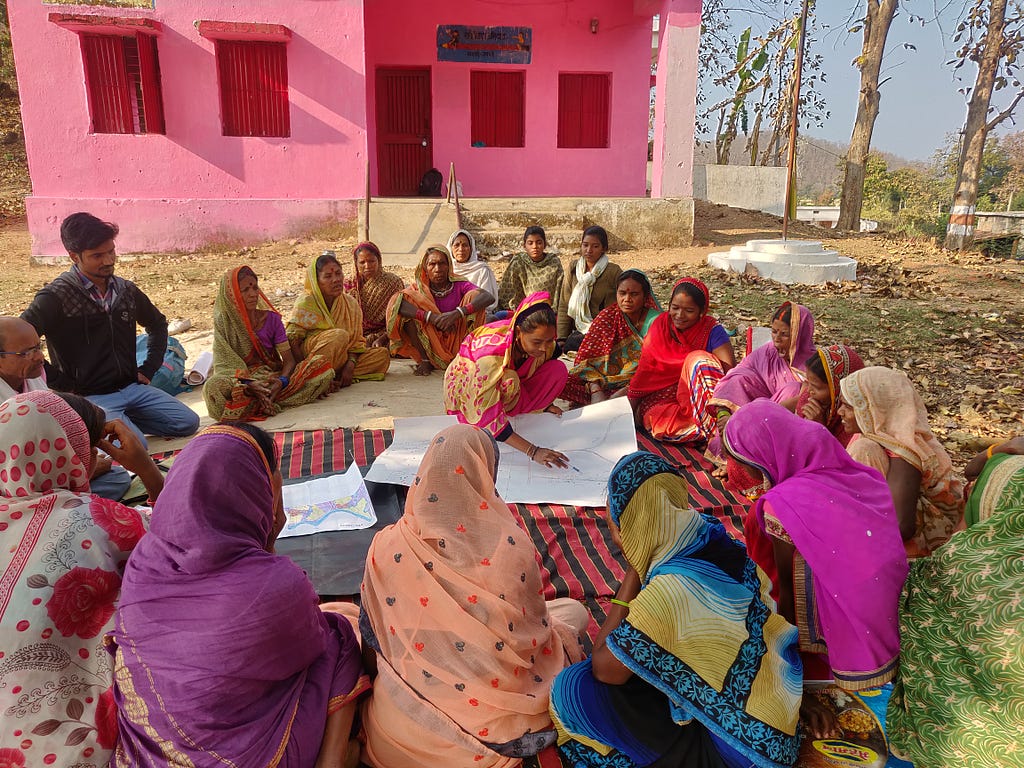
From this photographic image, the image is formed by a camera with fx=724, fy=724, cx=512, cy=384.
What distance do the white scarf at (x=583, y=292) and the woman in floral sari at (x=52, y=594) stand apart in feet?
13.5

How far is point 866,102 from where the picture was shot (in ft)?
45.2

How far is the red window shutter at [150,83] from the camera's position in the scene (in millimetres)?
9531

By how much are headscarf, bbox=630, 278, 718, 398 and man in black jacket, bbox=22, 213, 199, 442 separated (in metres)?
2.74

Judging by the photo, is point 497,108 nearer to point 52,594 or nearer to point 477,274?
point 477,274

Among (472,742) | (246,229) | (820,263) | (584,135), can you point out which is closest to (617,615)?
(472,742)

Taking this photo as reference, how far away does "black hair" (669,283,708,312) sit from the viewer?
418 cm

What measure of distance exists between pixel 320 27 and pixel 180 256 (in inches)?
145

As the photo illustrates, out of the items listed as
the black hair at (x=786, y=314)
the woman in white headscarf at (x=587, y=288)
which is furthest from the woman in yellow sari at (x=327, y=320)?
the black hair at (x=786, y=314)

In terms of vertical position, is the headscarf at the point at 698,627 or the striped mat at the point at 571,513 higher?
the headscarf at the point at 698,627

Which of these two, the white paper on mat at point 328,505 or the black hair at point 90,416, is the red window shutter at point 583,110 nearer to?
the white paper on mat at point 328,505

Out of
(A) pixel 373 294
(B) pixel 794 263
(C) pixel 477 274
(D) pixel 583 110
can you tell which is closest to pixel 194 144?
(A) pixel 373 294

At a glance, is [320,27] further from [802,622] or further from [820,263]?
[802,622]

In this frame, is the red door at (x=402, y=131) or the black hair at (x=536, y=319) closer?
the black hair at (x=536, y=319)

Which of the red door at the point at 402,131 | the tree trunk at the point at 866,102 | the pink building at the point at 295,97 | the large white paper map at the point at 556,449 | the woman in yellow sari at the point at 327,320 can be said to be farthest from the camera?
the tree trunk at the point at 866,102
